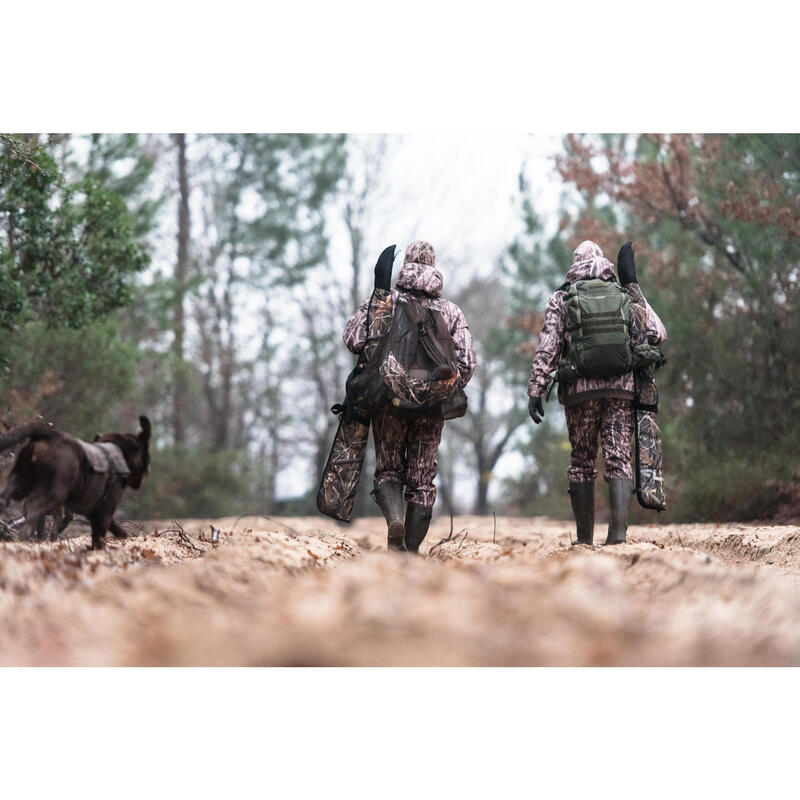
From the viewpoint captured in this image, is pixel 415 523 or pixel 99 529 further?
pixel 415 523

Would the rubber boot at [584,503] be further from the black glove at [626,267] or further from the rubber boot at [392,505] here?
the black glove at [626,267]

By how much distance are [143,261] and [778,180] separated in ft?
25.0

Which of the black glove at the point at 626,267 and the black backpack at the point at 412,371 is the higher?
the black glove at the point at 626,267

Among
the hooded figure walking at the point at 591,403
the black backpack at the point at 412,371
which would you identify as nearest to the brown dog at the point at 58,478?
the black backpack at the point at 412,371

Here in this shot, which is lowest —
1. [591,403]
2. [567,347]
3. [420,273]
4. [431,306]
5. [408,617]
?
[408,617]

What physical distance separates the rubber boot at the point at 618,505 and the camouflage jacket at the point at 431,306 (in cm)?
137

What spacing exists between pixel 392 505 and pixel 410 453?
416 mm

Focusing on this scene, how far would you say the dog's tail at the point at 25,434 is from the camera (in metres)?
4.96

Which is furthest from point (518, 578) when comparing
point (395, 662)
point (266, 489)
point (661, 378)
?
point (266, 489)

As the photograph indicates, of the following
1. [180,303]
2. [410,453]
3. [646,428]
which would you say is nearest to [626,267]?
[646,428]

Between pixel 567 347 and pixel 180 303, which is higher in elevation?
pixel 180 303

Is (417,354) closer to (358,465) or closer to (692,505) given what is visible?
(358,465)

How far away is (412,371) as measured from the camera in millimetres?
6613

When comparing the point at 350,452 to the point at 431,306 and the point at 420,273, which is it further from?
the point at 420,273
